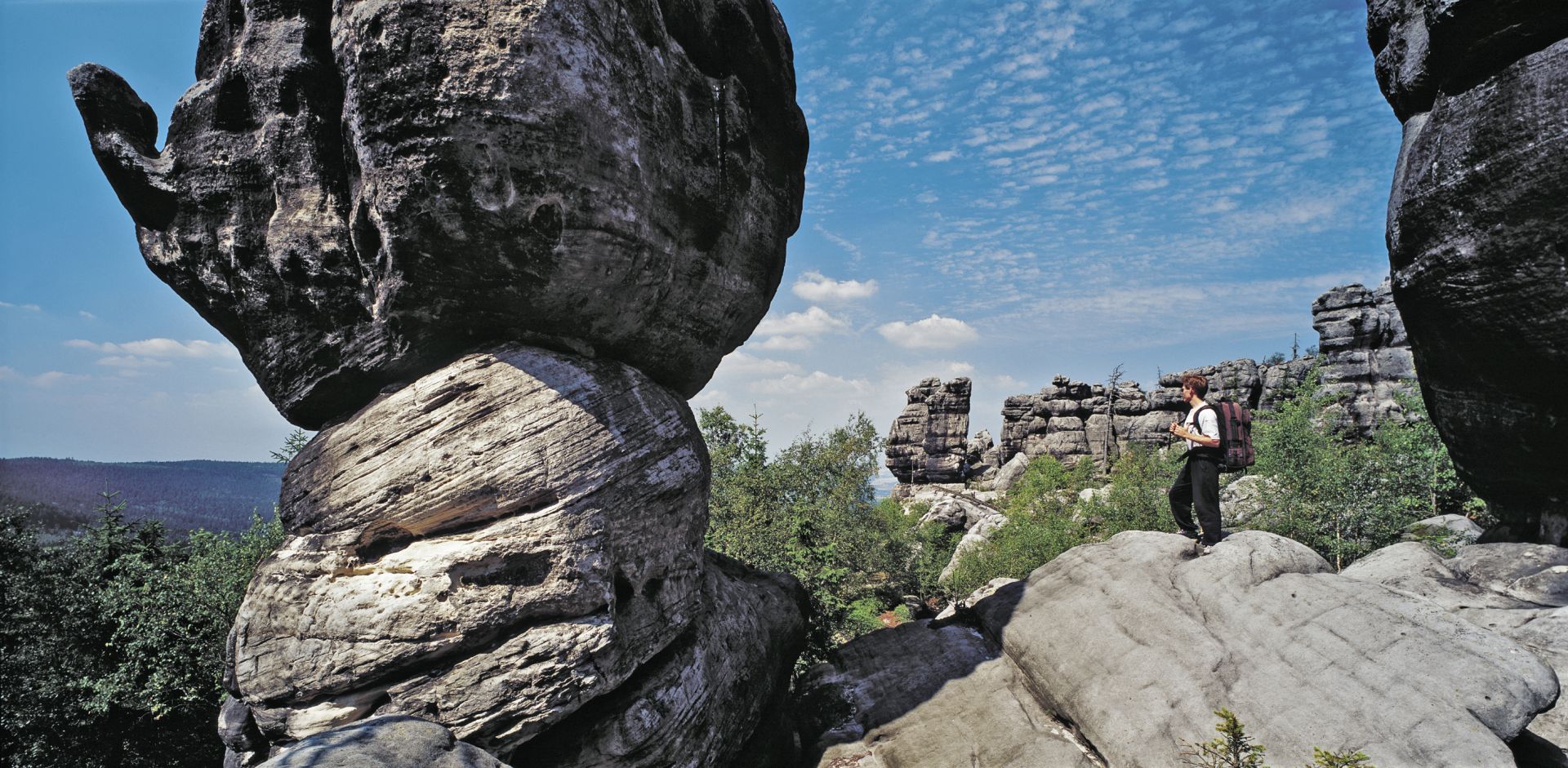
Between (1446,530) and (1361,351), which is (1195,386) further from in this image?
(1361,351)

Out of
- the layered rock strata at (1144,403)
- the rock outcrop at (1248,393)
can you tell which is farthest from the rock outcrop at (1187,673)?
the layered rock strata at (1144,403)

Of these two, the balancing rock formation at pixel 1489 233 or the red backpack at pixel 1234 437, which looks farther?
the red backpack at pixel 1234 437

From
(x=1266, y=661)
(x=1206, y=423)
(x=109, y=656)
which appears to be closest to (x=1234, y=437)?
(x=1206, y=423)

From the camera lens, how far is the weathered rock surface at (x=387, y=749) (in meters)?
4.93

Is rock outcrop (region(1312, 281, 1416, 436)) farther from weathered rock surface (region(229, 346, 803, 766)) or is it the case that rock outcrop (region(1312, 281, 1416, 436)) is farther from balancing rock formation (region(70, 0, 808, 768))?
weathered rock surface (region(229, 346, 803, 766))

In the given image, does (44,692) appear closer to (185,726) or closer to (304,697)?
(185,726)

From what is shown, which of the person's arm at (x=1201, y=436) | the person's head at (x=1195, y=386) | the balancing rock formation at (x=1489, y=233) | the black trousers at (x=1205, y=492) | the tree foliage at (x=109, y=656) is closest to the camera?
the balancing rock formation at (x=1489, y=233)

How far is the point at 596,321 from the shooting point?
7.85 metres

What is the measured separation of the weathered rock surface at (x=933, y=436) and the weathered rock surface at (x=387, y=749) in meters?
59.1

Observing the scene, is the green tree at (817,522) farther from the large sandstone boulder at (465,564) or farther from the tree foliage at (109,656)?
the tree foliage at (109,656)

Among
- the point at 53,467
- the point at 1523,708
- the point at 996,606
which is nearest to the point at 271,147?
the point at 996,606

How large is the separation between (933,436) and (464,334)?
59.2 m

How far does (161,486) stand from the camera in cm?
8612

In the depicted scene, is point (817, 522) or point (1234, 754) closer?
point (1234, 754)
